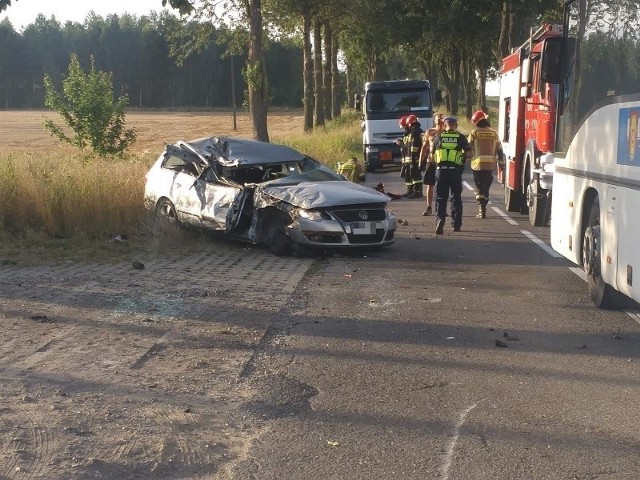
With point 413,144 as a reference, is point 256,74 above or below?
above

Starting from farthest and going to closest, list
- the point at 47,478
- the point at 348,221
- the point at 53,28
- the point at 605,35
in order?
the point at 53,28 → the point at 348,221 → the point at 605,35 → the point at 47,478

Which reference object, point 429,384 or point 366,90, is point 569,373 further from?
point 366,90

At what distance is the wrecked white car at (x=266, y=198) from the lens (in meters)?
12.4

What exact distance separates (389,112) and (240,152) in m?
17.3

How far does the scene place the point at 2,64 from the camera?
124 m

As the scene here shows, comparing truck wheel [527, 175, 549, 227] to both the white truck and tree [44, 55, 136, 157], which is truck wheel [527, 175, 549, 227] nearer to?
Answer: tree [44, 55, 136, 157]

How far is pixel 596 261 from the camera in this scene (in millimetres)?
9102

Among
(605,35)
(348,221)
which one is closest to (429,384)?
(605,35)

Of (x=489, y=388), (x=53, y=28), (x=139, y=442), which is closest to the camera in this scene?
(x=139, y=442)

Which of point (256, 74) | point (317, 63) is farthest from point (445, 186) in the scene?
point (317, 63)

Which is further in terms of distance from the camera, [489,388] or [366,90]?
[366,90]

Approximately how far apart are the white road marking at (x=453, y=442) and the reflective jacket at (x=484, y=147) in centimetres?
1169

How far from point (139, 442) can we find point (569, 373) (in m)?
3.20

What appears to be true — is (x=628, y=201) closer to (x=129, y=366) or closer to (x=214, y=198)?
(x=129, y=366)
